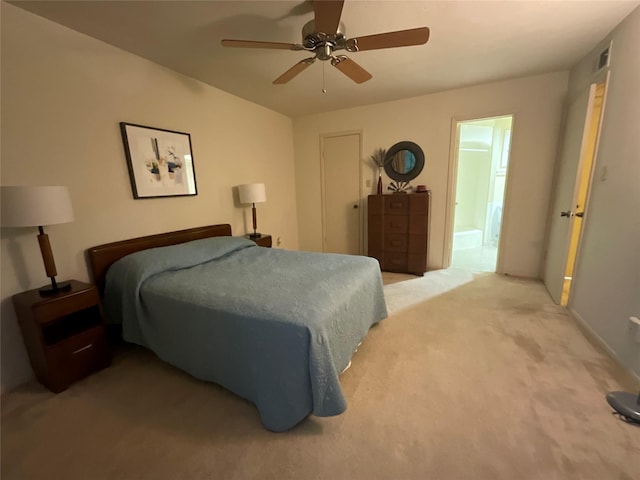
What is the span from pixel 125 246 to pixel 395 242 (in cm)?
301

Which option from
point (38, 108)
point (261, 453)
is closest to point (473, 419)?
point (261, 453)

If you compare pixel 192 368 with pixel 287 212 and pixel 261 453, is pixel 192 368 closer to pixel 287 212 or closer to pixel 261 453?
pixel 261 453

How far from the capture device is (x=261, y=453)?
1.27 m

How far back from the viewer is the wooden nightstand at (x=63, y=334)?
159 centimetres

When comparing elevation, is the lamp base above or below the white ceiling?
below

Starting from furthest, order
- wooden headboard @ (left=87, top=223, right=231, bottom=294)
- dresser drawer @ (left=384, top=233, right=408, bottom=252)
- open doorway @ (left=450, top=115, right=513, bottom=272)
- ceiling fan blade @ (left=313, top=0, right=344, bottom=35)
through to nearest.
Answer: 1. open doorway @ (left=450, top=115, right=513, bottom=272)
2. dresser drawer @ (left=384, top=233, right=408, bottom=252)
3. wooden headboard @ (left=87, top=223, right=231, bottom=294)
4. ceiling fan blade @ (left=313, top=0, right=344, bottom=35)

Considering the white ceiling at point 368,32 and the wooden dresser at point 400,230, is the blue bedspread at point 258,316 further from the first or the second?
the white ceiling at point 368,32

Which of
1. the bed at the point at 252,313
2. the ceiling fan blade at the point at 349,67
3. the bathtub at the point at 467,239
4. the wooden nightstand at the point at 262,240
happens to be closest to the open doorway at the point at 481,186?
the bathtub at the point at 467,239

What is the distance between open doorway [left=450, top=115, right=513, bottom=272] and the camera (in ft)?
16.8

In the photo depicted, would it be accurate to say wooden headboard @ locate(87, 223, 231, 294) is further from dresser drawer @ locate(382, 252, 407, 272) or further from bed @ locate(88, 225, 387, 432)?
dresser drawer @ locate(382, 252, 407, 272)

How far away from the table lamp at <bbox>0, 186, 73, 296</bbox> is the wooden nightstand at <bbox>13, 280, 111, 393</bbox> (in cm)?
13

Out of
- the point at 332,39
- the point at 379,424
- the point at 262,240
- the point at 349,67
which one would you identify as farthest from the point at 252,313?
the point at 262,240

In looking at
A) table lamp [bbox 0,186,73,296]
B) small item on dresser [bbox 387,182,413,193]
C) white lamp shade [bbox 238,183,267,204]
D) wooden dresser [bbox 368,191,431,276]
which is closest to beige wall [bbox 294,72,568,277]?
small item on dresser [bbox 387,182,413,193]

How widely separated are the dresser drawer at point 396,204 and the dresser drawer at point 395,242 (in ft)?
1.01
